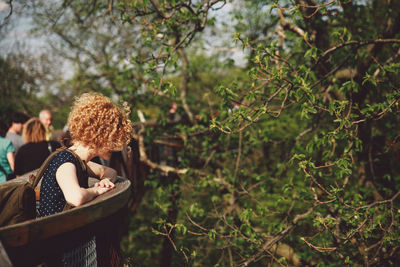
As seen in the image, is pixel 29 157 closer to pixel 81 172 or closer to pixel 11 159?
pixel 11 159

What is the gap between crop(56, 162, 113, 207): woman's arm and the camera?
1.85 m

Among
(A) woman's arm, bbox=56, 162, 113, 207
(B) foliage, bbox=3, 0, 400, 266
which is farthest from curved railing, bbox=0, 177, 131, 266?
(B) foliage, bbox=3, 0, 400, 266

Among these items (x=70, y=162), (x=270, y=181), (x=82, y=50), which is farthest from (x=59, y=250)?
(x=82, y=50)

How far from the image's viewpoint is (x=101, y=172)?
7.92 feet

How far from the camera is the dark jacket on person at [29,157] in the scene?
Answer: 4.45m

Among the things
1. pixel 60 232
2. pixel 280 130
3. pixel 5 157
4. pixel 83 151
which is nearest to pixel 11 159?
pixel 5 157

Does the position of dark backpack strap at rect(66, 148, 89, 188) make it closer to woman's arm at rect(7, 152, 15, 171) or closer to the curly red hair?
the curly red hair

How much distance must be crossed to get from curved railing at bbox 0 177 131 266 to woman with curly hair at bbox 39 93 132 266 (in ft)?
0.81

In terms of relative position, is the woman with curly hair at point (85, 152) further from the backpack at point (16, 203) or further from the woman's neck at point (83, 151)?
the backpack at point (16, 203)

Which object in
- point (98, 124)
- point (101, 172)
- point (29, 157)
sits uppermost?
point (98, 124)

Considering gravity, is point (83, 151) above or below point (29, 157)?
above

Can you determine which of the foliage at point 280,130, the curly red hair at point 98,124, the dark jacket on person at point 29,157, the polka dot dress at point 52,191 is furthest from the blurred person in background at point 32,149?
the polka dot dress at point 52,191

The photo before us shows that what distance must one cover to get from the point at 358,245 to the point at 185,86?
4.27m

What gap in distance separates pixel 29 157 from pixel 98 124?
278 cm
